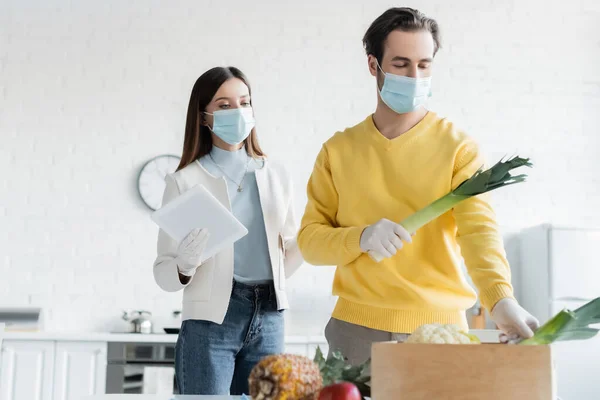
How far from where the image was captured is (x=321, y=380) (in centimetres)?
115

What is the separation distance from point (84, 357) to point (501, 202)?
264cm

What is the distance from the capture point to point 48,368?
423 cm

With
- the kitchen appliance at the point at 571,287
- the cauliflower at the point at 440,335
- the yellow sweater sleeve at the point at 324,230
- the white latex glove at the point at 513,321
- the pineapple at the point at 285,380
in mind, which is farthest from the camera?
the kitchen appliance at the point at 571,287

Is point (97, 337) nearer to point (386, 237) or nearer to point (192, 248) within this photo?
point (192, 248)

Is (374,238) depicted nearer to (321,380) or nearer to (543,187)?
(321,380)

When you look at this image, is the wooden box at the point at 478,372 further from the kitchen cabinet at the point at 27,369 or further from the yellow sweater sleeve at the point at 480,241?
the kitchen cabinet at the point at 27,369

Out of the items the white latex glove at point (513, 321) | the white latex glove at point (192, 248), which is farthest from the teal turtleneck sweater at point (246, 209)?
→ the white latex glove at point (513, 321)

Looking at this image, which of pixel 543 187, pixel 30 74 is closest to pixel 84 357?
pixel 30 74

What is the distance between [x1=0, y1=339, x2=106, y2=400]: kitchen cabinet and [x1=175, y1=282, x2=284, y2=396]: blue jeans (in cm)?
210

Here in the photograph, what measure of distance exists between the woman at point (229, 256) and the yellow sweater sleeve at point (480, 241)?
0.76 meters

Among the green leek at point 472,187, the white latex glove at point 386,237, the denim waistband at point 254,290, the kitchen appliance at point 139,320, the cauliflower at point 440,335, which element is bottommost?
→ the kitchen appliance at point 139,320

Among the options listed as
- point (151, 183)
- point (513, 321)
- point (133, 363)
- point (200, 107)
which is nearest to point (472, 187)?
point (513, 321)

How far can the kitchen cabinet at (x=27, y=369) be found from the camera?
4.23 meters

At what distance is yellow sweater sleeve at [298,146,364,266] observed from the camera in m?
1.67
